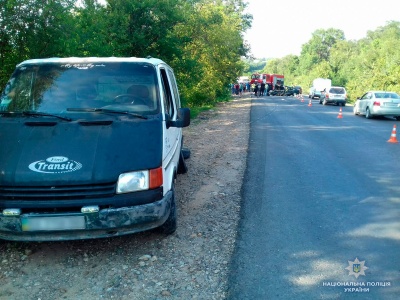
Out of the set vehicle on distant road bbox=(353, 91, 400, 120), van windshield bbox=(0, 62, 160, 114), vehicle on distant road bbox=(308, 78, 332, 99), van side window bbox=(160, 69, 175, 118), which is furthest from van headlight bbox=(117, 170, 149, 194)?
vehicle on distant road bbox=(308, 78, 332, 99)

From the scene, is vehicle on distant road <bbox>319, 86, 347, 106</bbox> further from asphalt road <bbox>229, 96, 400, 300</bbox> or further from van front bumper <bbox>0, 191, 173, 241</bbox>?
van front bumper <bbox>0, 191, 173, 241</bbox>

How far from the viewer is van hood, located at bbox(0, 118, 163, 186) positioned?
3.59m

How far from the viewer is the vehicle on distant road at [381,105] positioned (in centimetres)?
1827

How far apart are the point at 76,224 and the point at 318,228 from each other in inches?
115

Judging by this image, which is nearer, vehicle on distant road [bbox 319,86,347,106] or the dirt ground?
the dirt ground

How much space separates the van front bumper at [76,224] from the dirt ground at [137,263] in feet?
1.19

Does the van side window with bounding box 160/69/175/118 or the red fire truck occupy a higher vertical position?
the van side window with bounding box 160/69/175/118

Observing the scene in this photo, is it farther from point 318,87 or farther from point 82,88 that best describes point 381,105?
point 318,87

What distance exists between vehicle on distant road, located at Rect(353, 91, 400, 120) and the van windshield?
16579mm

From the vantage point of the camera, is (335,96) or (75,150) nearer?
(75,150)

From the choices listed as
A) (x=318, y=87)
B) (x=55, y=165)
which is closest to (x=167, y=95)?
(x=55, y=165)

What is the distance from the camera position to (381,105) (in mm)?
18531

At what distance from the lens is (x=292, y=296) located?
3.32m

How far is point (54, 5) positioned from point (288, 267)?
24.6 feet
